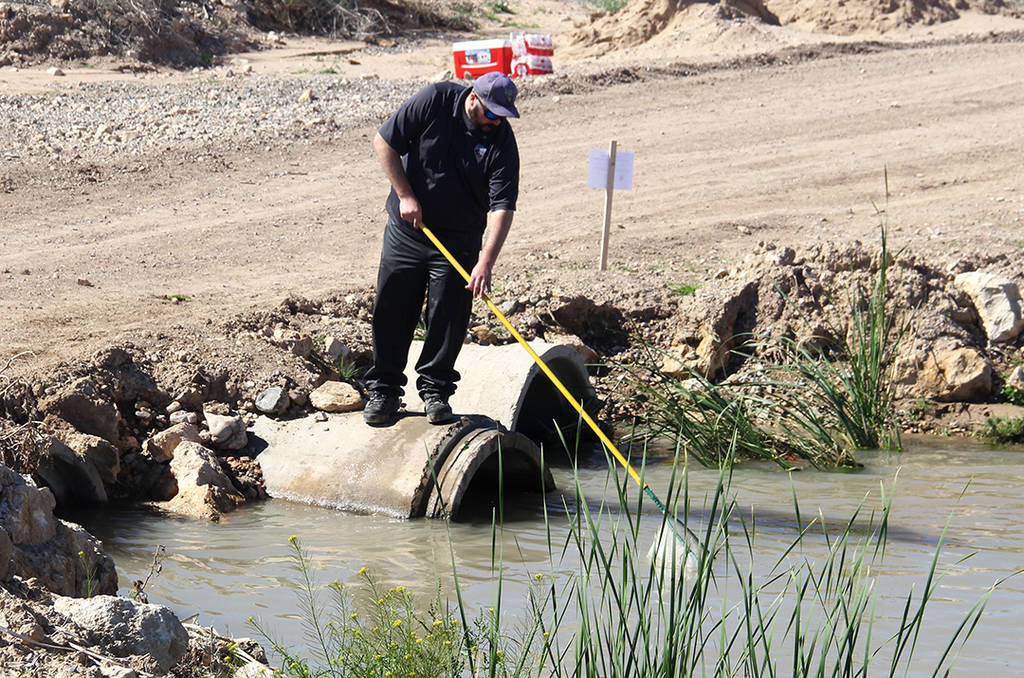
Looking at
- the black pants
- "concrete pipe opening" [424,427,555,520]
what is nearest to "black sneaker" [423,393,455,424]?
the black pants

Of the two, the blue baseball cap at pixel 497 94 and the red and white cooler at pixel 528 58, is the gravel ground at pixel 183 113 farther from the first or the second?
the blue baseball cap at pixel 497 94

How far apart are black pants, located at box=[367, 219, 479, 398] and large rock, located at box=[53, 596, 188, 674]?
2713mm

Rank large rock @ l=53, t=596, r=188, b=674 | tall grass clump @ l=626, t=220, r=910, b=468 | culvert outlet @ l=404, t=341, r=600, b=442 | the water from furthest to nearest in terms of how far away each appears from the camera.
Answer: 1. tall grass clump @ l=626, t=220, r=910, b=468
2. culvert outlet @ l=404, t=341, r=600, b=442
3. the water
4. large rock @ l=53, t=596, r=188, b=674

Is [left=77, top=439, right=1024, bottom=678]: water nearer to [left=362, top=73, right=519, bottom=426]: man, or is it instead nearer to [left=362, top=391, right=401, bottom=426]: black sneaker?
[left=362, top=391, right=401, bottom=426]: black sneaker

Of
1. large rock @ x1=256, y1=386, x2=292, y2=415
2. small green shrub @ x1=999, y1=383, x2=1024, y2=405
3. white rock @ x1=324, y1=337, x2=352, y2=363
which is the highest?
white rock @ x1=324, y1=337, x2=352, y2=363

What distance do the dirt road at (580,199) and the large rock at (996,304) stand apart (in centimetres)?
44

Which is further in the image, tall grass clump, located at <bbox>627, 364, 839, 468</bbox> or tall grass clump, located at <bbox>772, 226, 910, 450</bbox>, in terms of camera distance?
tall grass clump, located at <bbox>772, 226, 910, 450</bbox>

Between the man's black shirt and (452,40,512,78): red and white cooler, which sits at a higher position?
(452,40,512,78): red and white cooler

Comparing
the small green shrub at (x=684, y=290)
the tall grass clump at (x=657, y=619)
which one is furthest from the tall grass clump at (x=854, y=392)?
the small green shrub at (x=684, y=290)

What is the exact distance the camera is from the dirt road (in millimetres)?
8695

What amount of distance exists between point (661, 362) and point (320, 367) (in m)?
2.36

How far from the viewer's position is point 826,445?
7195 millimetres

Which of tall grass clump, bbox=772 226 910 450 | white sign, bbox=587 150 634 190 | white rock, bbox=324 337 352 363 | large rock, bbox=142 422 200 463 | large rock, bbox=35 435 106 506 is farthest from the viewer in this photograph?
white sign, bbox=587 150 634 190

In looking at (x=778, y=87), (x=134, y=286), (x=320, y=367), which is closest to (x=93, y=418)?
(x=320, y=367)
